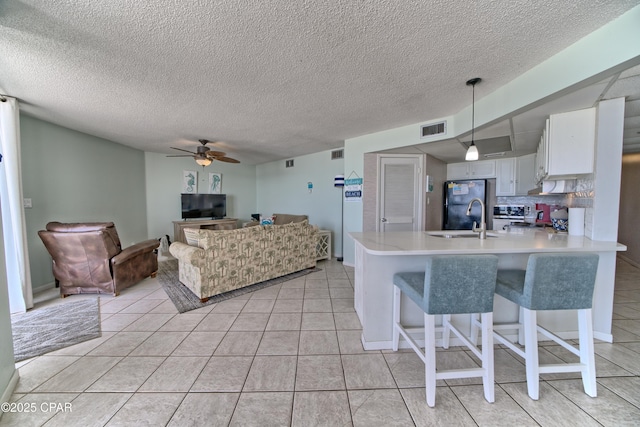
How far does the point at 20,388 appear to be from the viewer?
1580 mm

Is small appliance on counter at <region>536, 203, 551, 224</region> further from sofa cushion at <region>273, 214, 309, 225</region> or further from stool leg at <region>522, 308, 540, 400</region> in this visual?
sofa cushion at <region>273, 214, 309, 225</region>

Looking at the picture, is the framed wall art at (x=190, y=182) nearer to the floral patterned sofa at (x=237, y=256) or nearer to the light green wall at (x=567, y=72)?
Result: the floral patterned sofa at (x=237, y=256)

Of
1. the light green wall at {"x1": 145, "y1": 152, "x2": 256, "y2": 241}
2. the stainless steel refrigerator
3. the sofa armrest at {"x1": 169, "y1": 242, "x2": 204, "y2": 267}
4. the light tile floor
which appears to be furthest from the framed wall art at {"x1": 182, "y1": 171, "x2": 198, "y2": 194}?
the stainless steel refrigerator

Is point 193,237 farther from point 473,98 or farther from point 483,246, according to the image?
point 473,98

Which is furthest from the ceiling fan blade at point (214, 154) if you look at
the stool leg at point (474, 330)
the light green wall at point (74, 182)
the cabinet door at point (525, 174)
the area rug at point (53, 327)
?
the cabinet door at point (525, 174)

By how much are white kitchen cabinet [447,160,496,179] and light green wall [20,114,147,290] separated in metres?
6.48

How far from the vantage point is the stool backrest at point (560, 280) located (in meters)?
1.46

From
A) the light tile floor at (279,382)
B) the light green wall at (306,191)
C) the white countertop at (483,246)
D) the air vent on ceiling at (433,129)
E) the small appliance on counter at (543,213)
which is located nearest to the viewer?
the light tile floor at (279,382)

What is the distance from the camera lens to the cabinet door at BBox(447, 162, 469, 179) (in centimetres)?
453

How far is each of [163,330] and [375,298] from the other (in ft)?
6.75

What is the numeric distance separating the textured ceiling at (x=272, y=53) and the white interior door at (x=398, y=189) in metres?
1.09

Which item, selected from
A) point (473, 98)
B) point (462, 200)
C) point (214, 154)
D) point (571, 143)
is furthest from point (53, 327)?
point (462, 200)

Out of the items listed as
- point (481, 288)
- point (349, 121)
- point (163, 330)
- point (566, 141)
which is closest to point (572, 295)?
point (481, 288)

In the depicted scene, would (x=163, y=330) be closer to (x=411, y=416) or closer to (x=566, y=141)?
(x=411, y=416)
